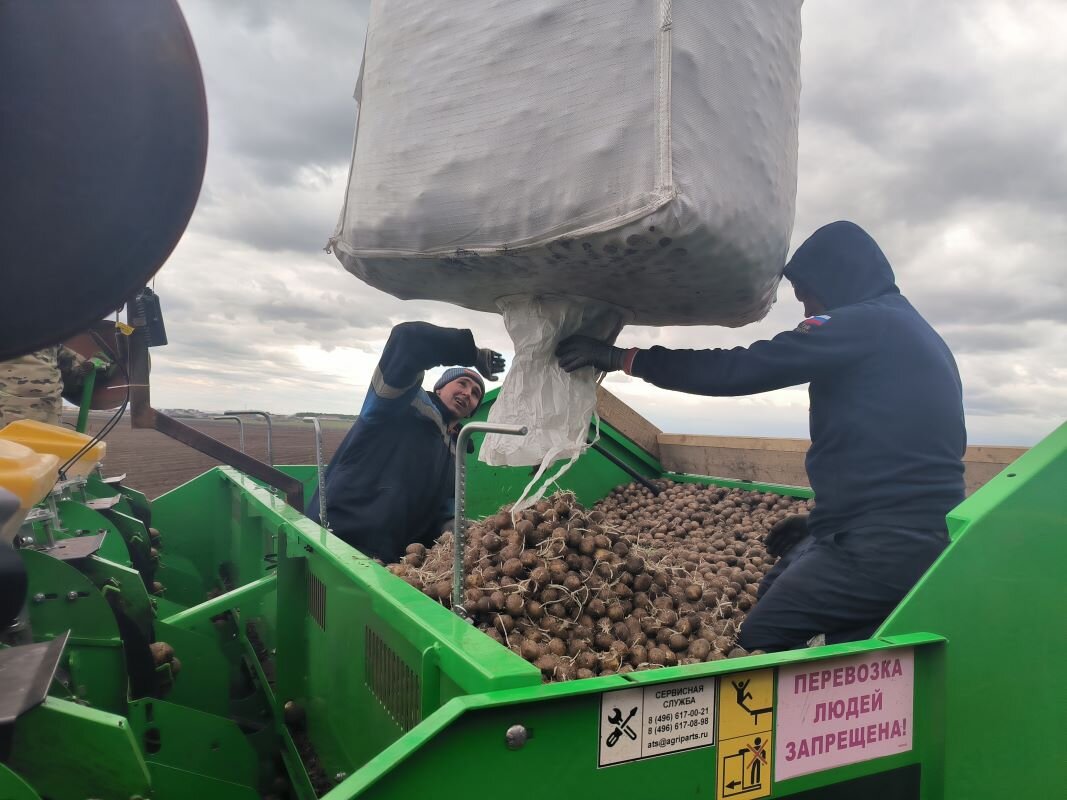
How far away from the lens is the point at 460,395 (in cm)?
393

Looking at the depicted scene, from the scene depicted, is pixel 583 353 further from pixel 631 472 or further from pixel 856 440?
pixel 631 472

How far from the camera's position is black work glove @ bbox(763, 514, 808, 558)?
331 cm

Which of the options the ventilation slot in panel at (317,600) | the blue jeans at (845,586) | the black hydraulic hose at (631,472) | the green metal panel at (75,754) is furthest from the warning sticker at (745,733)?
the black hydraulic hose at (631,472)

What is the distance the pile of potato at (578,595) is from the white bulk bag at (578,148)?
0.82 meters

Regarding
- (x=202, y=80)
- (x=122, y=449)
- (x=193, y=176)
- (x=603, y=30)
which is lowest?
(x=122, y=449)

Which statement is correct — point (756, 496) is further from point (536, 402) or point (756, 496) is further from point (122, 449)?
point (122, 449)

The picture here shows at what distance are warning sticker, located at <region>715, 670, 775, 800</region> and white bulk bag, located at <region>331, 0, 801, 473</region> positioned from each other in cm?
97

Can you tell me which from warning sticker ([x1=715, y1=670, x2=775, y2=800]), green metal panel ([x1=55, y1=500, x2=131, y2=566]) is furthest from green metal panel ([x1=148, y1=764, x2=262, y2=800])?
green metal panel ([x1=55, y1=500, x2=131, y2=566])

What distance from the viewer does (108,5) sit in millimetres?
750

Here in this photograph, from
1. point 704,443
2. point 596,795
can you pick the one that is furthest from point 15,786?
point 704,443

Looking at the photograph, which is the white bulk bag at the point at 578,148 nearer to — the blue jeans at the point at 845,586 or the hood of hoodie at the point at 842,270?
the hood of hoodie at the point at 842,270

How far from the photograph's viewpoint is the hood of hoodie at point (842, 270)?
101 inches

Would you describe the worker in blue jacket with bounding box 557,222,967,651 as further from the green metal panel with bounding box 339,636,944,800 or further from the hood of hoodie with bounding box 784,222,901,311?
the green metal panel with bounding box 339,636,944,800

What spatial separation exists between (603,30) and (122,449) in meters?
24.4
